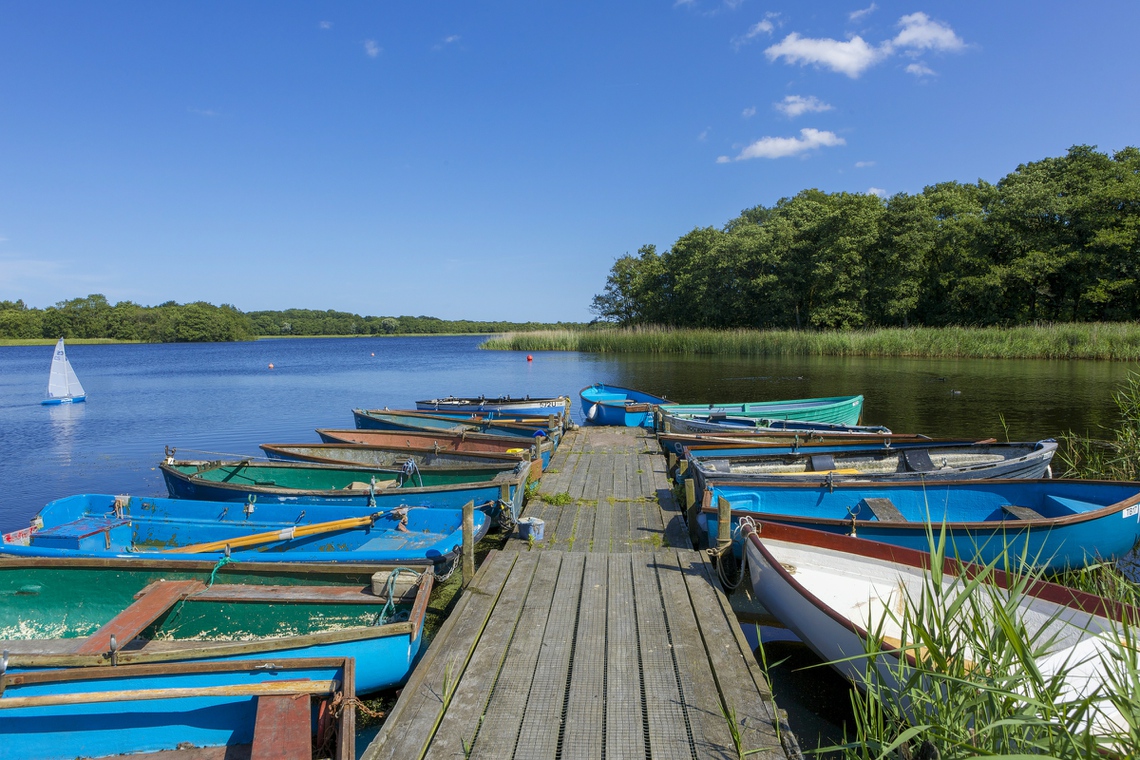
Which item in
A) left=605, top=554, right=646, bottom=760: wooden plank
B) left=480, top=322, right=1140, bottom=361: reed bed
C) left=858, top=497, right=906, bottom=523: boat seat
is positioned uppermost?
left=480, top=322, right=1140, bottom=361: reed bed

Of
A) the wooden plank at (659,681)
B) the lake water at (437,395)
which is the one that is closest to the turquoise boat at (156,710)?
the wooden plank at (659,681)

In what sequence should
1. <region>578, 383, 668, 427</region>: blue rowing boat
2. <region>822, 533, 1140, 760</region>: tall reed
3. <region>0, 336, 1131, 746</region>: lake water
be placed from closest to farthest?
<region>822, 533, 1140, 760</region>: tall reed → <region>0, 336, 1131, 746</region>: lake water → <region>578, 383, 668, 427</region>: blue rowing boat

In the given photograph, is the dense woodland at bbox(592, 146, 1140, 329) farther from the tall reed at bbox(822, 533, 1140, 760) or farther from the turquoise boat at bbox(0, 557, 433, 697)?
the turquoise boat at bbox(0, 557, 433, 697)

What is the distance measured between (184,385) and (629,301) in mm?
42442

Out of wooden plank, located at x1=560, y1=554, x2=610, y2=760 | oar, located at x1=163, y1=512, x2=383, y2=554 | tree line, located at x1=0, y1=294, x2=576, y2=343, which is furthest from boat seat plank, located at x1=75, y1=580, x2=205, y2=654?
tree line, located at x1=0, y1=294, x2=576, y2=343

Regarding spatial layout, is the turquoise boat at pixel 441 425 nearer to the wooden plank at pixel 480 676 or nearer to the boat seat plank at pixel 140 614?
the wooden plank at pixel 480 676

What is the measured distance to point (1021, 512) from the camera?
677cm

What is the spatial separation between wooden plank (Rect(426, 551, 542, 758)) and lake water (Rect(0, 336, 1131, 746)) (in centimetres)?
219

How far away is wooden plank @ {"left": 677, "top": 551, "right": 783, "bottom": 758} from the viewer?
3412 mm

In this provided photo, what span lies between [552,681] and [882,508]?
4.87 meters

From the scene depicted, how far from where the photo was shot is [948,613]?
8.77 ft

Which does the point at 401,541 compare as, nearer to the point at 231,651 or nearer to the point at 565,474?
the point at 231,651

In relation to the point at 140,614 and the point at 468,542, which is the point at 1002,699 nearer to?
the point at 468,542

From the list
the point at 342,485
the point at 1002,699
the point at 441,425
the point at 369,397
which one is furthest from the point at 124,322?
the point at 1002,699
